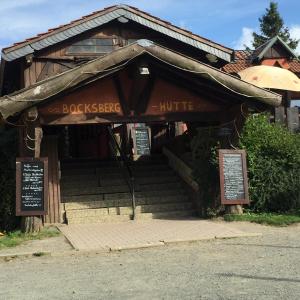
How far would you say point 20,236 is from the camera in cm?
1057

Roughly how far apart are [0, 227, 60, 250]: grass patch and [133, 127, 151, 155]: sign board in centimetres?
910

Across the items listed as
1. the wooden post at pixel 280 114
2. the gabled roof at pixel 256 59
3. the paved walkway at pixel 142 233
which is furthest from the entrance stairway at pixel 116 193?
the gabled roof at pixel 256 59

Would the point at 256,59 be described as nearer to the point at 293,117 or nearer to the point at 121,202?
the point at 293,117

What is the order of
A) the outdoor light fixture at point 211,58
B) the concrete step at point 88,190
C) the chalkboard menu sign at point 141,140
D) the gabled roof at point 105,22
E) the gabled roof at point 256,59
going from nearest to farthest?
the concrete step at point 88,190
the gabled roof at point 105,22
the outdoor light fixture at point 211,58
the chalkboard menu sign at point 141,140
the gabled roof at point 256,59

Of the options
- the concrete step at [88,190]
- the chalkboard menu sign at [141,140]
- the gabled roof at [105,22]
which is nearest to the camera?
the concrete step at [88,190]

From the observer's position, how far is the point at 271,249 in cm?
869

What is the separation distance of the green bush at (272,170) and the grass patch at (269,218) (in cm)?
35

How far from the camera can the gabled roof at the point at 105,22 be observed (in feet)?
46.3

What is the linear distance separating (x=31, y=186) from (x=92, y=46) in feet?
19.6

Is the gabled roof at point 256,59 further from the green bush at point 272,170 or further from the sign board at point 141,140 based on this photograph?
the green bush at point 272,170

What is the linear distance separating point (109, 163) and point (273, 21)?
34249 mm

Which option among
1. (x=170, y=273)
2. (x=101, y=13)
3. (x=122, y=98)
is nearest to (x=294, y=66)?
(x=101, y=13)

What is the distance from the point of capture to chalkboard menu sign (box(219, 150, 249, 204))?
11.7 meters

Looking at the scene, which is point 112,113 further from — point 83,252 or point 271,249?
point 271,249
